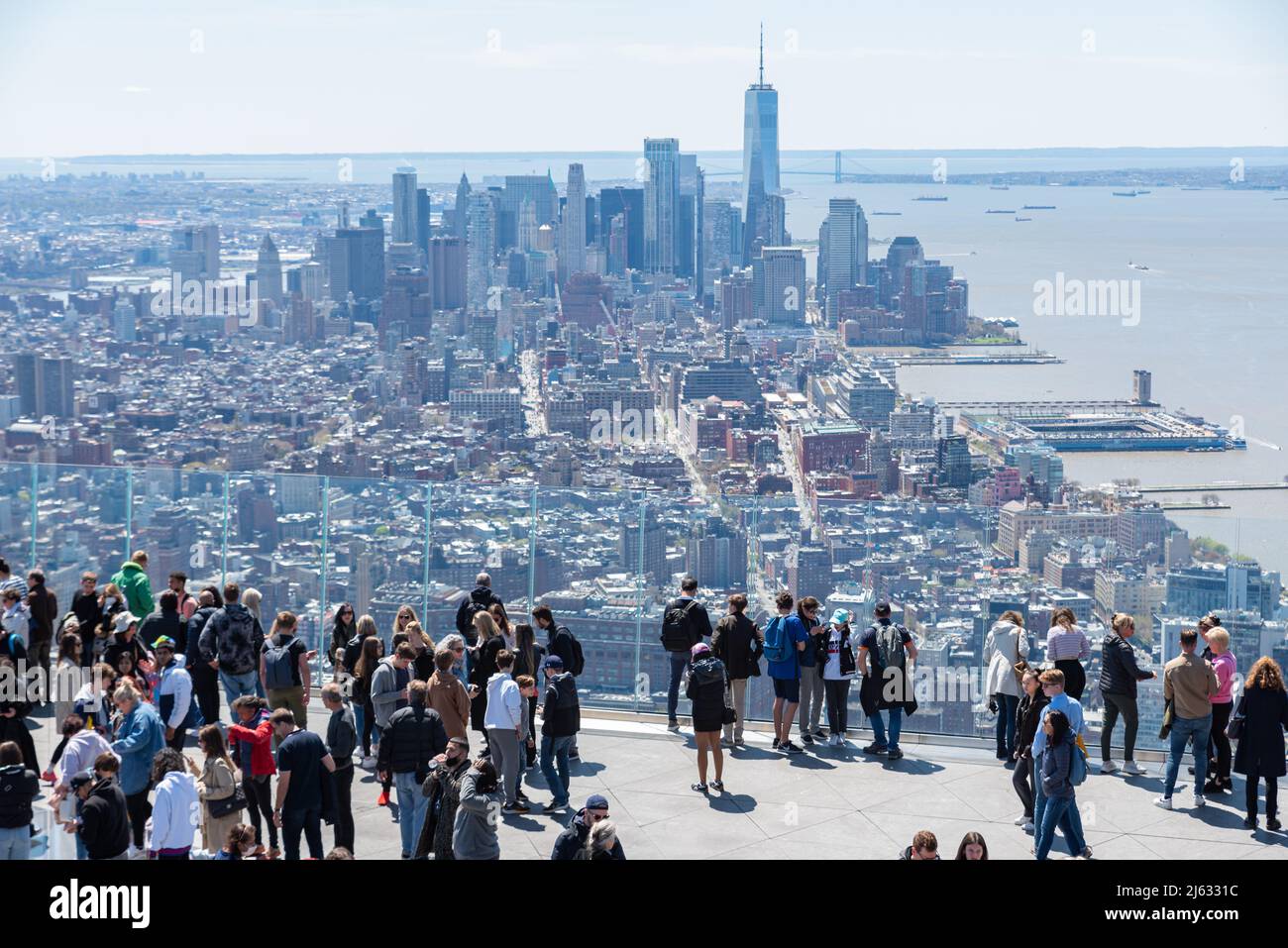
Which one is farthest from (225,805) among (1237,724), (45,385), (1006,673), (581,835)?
(45,385)

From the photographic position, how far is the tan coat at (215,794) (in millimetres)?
6555

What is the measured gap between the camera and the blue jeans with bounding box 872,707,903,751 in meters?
8.39

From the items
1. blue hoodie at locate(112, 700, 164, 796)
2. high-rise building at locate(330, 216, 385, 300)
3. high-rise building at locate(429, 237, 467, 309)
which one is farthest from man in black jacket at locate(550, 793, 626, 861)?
high-rise building at locate(330, 216, 385, 300)

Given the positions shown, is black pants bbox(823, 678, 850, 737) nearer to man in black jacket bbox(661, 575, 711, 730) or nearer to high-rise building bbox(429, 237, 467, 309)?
man in black jacket bbox(661, 575, 711, 730)

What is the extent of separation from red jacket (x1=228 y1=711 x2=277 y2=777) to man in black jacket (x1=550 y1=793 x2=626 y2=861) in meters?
1.97

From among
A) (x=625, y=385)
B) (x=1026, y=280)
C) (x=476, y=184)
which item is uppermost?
(x=476, y=184)

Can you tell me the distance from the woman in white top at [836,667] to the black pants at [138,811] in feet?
12.5

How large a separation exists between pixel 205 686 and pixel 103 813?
102 inches

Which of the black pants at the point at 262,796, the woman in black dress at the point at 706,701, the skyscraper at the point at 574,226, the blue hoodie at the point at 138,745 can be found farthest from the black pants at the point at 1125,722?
the skyscraper at the point at 574,226

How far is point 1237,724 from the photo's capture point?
292 inches

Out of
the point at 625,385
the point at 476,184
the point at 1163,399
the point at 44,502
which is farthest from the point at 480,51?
the point at 44,502
